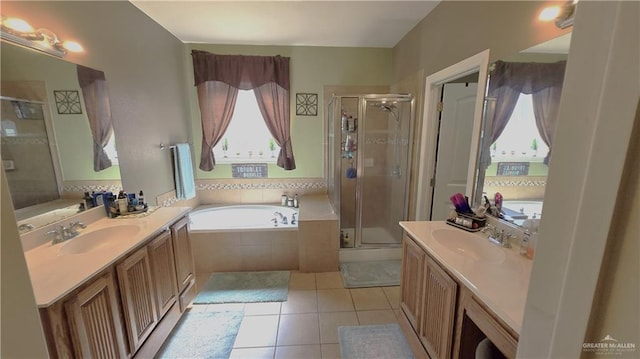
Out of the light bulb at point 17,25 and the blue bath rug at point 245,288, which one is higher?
the light bulb at point 17,25

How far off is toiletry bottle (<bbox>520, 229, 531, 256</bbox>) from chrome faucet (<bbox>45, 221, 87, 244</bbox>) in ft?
8.75

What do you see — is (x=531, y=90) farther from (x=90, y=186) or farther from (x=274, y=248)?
(x=90, y=186)

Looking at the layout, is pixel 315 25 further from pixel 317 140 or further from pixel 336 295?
pixel 336 295

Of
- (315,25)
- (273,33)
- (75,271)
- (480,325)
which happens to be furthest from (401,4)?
(75,271)

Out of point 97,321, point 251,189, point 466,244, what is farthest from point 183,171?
point 466,244

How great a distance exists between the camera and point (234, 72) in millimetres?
3283

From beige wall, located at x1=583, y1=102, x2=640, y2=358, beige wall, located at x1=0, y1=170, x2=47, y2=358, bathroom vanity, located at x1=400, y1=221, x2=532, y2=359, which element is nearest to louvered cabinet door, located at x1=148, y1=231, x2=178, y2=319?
beige wall, located at x1=0, y1=170, x2=47, y2=358

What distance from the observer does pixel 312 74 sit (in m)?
3.41

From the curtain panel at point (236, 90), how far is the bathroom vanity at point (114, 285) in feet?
5.54

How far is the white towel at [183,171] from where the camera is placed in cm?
291

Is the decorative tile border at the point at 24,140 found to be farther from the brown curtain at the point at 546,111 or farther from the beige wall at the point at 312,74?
the brown curtain at the point at 546,111

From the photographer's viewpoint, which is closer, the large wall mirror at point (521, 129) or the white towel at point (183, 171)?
the large wall mirror at point (521, 129)

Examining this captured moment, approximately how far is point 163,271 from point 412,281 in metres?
1.76

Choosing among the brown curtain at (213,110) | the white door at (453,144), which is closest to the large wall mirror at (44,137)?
the brown curtain at (213,110)
